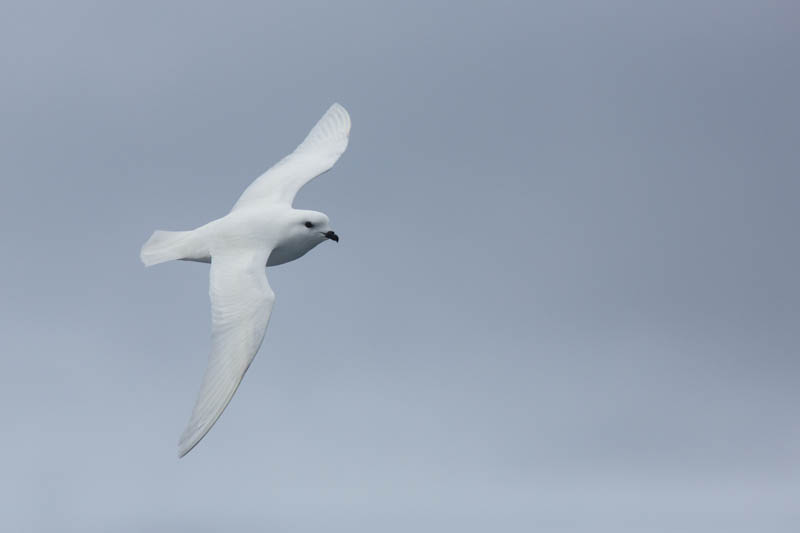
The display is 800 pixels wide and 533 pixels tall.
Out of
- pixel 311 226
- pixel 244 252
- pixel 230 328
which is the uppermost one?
pixel 311 226

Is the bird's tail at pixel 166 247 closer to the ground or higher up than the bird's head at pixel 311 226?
closer to the ground

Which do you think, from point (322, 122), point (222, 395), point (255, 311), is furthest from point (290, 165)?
point (222, 395)

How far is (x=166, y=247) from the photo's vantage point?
17.1 meters

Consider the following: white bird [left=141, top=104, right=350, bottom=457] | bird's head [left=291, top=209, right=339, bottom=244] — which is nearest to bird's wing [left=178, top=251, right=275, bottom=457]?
white bird [left=141, top=104, right=350, bottom=457]

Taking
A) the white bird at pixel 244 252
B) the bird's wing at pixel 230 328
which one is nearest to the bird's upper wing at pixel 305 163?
the white bird at pixel 244 252

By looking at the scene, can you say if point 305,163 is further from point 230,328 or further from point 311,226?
point 230,328

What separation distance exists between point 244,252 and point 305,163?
4.43m

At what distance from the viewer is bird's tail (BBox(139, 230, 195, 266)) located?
16.8 metres

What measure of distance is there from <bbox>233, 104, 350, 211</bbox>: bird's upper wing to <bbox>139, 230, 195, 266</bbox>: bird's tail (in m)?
2.08

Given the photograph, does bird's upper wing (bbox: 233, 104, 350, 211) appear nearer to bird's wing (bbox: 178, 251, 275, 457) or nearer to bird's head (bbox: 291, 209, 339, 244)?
bird's head (bbox: 291, 209, 339, 244)

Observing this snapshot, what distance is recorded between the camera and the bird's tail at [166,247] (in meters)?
16.8

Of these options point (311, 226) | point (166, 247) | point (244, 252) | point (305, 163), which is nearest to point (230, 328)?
point (244, 252)

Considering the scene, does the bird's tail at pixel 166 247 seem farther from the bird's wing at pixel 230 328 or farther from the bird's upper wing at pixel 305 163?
the bird's upper wing at pixel 305 163

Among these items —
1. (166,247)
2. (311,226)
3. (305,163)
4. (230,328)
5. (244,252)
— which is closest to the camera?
(230,328)
